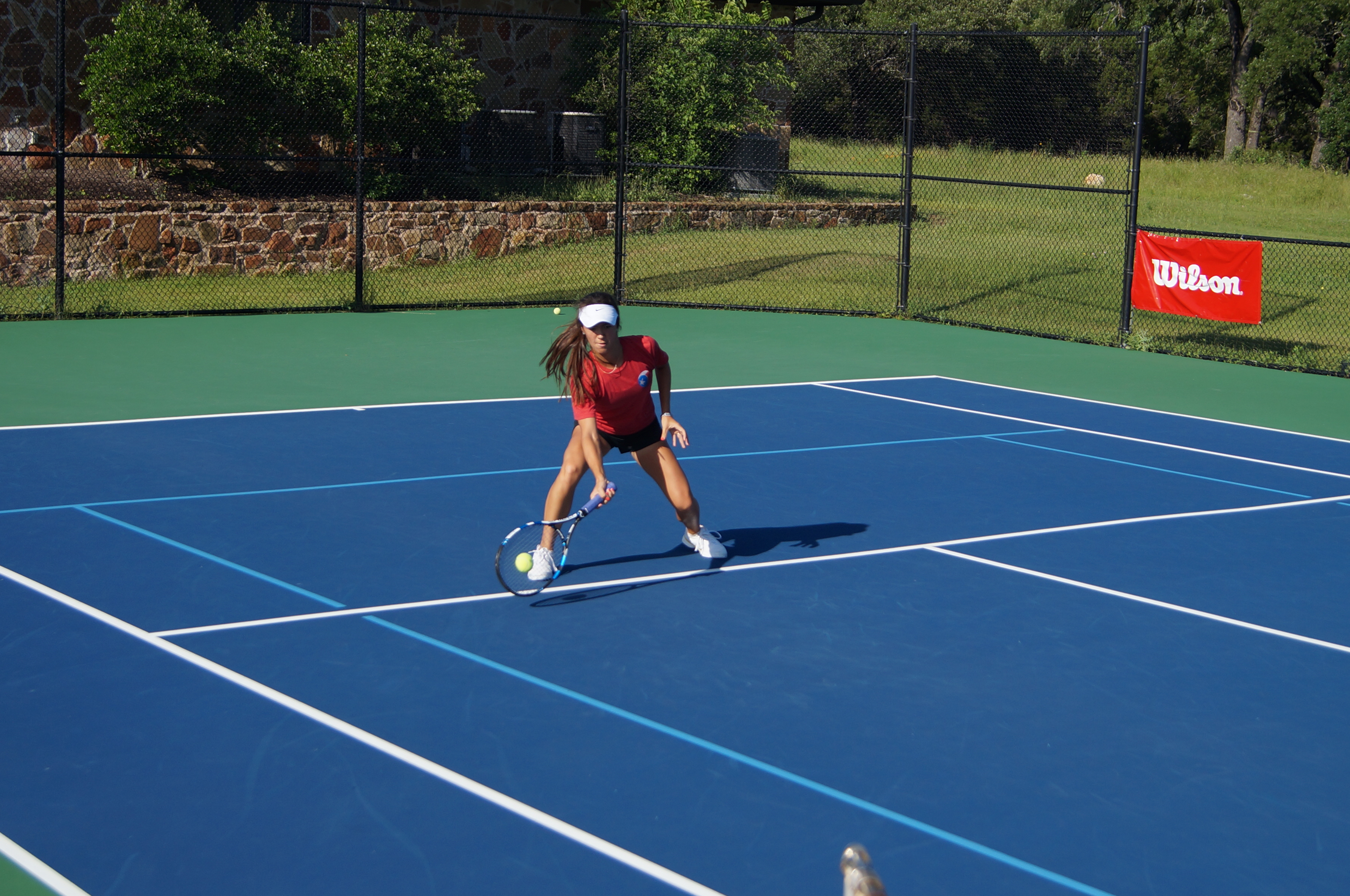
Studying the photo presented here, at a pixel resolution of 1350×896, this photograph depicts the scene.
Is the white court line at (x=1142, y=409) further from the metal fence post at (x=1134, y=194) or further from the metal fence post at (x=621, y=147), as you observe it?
the metal fence post at (x=621, y=147)

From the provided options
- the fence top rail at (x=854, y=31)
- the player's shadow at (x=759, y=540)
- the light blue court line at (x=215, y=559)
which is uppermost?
the fence top rail at (x=854, y=31)

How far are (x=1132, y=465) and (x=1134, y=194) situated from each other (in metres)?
5.78

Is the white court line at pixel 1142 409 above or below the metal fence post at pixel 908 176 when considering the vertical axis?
below

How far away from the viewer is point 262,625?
619 centimetres

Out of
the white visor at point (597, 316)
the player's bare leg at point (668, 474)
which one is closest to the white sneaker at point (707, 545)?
the player's bare leg at point (668, 474)

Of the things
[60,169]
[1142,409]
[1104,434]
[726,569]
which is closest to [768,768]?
[726,569]

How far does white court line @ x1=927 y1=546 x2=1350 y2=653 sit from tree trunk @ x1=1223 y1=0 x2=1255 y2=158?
40.8 m

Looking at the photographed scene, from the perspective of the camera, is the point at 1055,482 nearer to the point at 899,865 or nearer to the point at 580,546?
the point at 580,546

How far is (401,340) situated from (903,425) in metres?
6.00

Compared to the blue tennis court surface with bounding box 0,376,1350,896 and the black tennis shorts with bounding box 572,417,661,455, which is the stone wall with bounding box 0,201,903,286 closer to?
the blue tennis court surface with bounding box 0,376,1350,896

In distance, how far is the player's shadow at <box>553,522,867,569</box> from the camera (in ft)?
24.2

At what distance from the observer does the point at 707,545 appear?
730 cm

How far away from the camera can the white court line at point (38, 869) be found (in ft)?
13.1

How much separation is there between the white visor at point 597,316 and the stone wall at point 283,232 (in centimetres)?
1188
